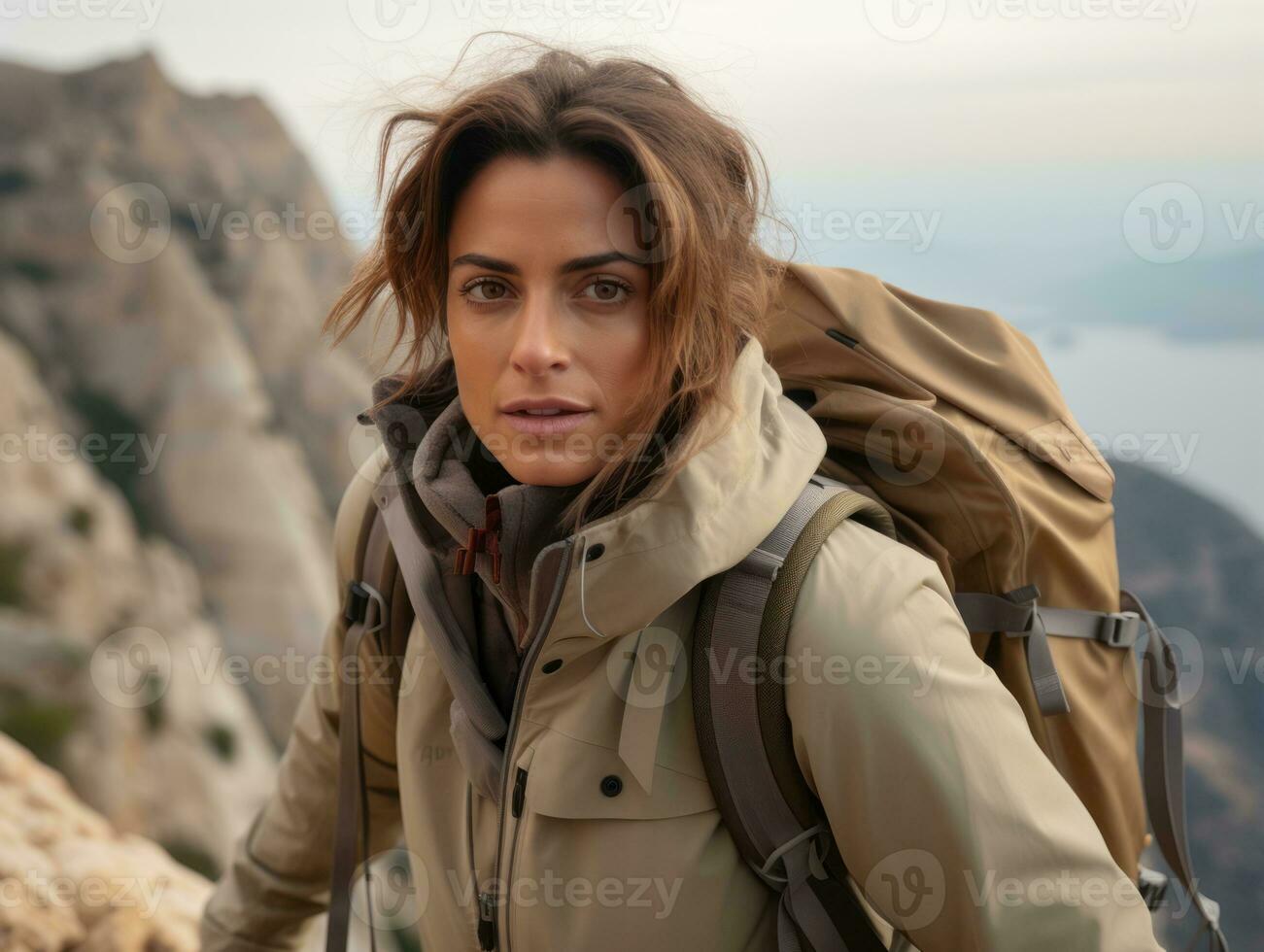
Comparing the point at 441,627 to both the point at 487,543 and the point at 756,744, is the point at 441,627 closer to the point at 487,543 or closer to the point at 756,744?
the point at 487,543

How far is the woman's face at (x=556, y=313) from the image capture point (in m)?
1.39

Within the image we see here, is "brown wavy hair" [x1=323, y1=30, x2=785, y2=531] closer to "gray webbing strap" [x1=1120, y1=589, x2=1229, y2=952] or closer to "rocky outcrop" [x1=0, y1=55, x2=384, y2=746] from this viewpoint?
"gray webbing strap" [x1=1120, y1=589, x2=1229, y2=952]

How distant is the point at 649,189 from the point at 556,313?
0.20 m

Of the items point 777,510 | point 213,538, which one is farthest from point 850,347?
point 213,538

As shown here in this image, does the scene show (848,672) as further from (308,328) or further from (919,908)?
(308,328)

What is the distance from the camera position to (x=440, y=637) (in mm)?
1527

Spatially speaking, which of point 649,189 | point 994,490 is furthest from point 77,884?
point 994,490

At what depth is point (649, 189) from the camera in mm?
1372

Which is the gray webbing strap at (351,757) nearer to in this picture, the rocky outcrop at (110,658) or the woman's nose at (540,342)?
the woman's nose at (540,342)

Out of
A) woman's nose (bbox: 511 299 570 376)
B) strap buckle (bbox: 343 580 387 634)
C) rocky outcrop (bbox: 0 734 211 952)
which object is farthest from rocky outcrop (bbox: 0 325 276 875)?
woman's nose (bbox: 511 299 570 376)

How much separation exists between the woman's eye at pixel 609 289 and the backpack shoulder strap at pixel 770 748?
14.0 inches

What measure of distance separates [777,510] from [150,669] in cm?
640

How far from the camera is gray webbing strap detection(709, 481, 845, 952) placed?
1316mm

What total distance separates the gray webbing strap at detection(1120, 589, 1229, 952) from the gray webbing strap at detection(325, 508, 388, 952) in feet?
3.91
